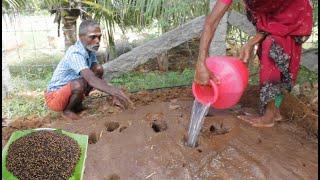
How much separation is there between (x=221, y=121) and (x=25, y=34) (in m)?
4.91

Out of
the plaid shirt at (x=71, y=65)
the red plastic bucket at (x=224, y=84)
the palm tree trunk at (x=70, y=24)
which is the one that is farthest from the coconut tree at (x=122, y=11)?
the red plastic bucket at (x=224, y=84)

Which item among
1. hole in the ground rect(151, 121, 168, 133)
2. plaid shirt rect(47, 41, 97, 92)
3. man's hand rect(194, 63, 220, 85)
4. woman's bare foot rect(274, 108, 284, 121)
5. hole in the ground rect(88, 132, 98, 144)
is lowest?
hole in the ground rect(88, 132, 98, 144)

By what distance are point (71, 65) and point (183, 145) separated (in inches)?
52.2

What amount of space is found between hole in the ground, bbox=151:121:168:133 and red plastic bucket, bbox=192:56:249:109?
18.8 inches

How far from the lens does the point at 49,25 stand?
28.3 ft

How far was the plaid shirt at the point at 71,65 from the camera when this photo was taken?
149 inches

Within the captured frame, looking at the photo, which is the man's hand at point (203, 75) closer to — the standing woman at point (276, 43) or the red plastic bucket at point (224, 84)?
the red plastic bucket at point (224, 84)

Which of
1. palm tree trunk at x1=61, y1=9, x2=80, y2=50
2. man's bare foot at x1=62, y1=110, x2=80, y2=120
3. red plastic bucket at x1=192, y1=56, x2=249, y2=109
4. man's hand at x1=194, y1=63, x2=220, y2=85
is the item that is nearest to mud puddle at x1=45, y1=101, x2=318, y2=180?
man's bare foot at x1=62, y1=110, x2=80, y2=120

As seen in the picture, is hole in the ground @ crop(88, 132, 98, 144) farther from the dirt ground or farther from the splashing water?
the splashing water

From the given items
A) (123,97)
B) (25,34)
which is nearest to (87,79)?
(123,97)

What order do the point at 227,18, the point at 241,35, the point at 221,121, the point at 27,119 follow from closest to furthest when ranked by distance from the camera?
the point at 221,121
the point at 27,119
the point at 227,18
the point at 241,35

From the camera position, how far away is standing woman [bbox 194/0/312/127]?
10.8 ft

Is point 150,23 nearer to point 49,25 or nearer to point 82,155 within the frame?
point 82,155

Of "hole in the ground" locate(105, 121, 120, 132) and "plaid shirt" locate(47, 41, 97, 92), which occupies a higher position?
"plaid shirt" locate(47, 41, 97, 92)
